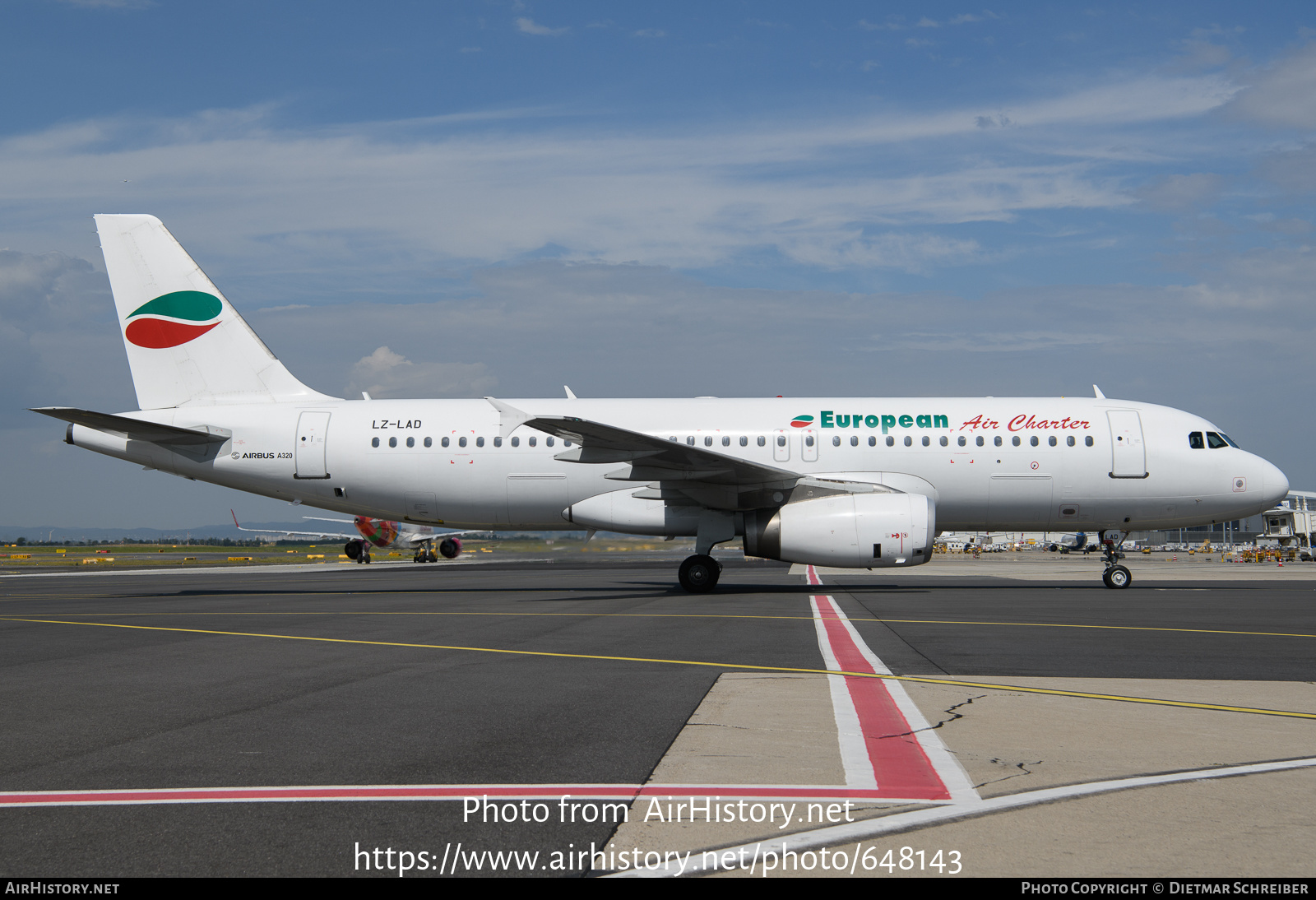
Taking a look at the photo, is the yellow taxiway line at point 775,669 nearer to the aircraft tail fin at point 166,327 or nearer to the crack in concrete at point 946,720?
the crack in concrete at point 946,720

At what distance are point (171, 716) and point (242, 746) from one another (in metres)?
1.40

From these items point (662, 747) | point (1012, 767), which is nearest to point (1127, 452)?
point (1012, 767)

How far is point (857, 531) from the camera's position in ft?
61.5

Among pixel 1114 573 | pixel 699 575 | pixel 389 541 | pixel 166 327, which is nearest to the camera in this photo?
pixel 699 575

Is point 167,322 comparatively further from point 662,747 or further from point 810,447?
point 662,747

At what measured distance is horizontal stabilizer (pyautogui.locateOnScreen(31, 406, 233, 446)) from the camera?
2025cm

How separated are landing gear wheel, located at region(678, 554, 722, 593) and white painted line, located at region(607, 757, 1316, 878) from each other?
1529cm

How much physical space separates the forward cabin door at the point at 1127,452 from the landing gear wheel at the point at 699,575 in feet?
29.8

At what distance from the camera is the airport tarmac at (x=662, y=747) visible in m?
3.90

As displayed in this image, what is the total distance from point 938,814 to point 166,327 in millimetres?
22961

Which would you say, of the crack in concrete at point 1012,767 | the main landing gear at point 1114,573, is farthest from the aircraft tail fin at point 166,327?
the crack in concrete at point 1012,767

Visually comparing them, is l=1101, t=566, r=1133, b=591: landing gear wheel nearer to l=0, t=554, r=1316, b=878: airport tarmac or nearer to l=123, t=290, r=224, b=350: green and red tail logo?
l=0, t=554, r=1316, b=878: airport tarmac

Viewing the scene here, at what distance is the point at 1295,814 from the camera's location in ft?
14.1

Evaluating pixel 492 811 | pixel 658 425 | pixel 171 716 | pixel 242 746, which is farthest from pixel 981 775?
pixel 658 425
